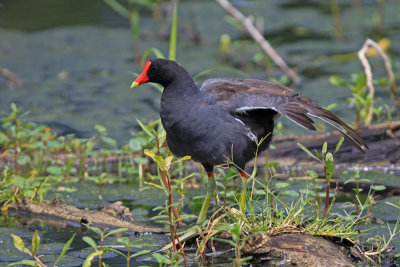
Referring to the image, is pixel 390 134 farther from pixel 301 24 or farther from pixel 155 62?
pixel 301 24

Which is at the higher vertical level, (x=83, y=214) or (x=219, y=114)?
(x=219, y=114)

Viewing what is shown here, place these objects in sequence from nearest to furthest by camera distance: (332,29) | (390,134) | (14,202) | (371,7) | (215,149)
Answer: (215,149) → (14,202) → (390,134) → (332,29) → (371,7)

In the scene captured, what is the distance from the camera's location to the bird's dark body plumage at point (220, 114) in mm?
3678

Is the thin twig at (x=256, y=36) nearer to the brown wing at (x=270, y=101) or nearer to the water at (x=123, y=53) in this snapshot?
the water at (x=123, y=53)

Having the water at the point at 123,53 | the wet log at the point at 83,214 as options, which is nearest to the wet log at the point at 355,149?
the water at the point at 123,53

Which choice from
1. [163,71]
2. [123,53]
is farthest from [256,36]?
[163,71]

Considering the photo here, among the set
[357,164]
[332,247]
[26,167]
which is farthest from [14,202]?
[357,164]

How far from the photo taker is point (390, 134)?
5.02 m

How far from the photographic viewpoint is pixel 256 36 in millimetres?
6551

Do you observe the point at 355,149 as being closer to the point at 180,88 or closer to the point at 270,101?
the point at 270,101

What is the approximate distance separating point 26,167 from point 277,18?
5.34 metres

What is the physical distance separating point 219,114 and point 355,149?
1.75 meters

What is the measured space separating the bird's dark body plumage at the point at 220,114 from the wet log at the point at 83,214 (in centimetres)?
56

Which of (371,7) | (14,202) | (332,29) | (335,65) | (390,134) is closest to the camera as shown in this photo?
(14,202)
